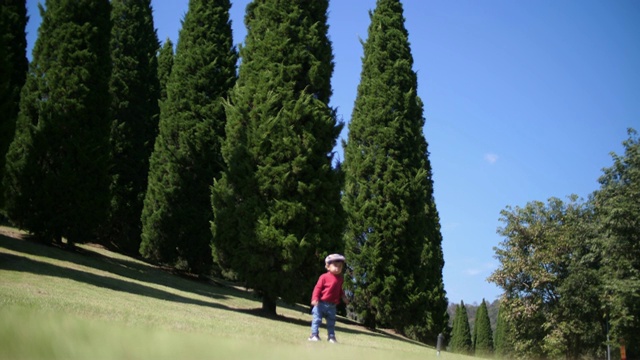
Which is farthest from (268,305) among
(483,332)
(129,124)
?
(483,332)

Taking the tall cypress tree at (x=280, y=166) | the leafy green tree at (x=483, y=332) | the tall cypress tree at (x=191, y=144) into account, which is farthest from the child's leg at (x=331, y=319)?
the leafy green tree at (x=483, y=332)

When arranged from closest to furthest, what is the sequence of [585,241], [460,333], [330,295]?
[330,295]
[585,241]
[460,333]

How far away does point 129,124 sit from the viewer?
92.1 ft

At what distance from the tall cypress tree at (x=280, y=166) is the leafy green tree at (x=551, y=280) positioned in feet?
67.3

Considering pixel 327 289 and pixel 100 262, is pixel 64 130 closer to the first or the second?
pixel 100 262

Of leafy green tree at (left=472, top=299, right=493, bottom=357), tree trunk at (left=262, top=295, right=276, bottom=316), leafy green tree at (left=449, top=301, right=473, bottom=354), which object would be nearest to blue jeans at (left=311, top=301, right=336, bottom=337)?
tree trunk at (left=262, top=295, right=276, bottom=316)

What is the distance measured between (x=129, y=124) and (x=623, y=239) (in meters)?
26.2

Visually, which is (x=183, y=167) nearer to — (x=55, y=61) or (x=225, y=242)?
(x=55, y=61)

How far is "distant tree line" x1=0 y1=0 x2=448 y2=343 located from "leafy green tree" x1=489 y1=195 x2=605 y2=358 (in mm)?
6995

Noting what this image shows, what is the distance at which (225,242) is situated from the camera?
16.1 metres

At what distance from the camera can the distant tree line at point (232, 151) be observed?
52.1 feet

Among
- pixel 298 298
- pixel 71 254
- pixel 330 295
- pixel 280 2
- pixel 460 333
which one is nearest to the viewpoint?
pixel 330 295

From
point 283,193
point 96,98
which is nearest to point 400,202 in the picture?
point 283,193

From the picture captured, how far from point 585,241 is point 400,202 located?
14.2m
